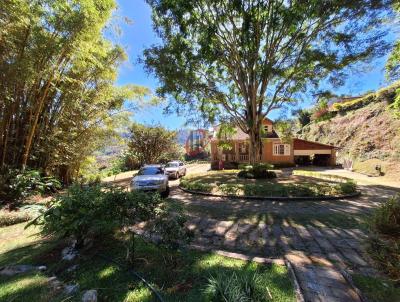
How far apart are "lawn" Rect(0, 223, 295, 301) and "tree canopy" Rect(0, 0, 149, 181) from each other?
6869 millimetres

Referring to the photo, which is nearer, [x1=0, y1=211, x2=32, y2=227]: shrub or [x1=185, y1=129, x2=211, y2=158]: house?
[x1=0, y1=211, x2=32, y2=227]: shrub

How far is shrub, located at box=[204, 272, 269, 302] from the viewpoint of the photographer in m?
2.64

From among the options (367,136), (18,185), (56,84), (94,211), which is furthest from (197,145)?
(94,211)

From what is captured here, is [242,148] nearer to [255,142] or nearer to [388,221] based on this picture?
[255,142]

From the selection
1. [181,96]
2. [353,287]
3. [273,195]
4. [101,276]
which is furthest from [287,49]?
[101,276]

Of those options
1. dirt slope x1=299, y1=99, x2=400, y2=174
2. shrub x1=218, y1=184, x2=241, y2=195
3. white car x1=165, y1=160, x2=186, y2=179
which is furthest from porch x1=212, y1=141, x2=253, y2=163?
shrub x1=218, y1=184, x2=241, y2=195

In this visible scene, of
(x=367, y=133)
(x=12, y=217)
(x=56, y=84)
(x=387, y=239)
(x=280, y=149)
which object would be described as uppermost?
(x=56, y=84)

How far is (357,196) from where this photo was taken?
34.9ft

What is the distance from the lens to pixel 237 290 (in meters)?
2.66

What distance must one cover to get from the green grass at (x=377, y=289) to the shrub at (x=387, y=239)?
10.9 inches

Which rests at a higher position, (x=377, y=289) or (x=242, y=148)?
(x=242, y=148)

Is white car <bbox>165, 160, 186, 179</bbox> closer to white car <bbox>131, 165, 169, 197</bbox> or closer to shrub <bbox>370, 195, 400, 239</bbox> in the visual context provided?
white car <bbox>131, 165, 169, 197</bbox>

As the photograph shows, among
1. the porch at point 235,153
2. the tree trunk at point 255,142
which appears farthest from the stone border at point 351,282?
the porch at point 235,153

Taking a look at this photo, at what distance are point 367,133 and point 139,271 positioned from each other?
32.3 metres
